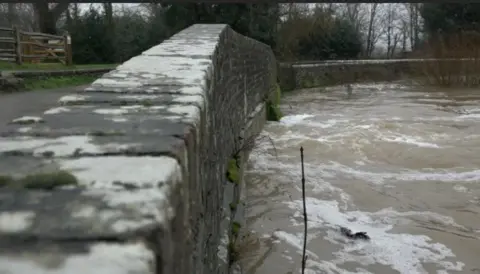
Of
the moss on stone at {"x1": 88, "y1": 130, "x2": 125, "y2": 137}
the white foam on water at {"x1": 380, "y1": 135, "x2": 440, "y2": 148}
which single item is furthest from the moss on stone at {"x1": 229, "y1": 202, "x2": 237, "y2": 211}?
the white foam on water at {"x1": 380, "y1": 135, "x2": 440, "y2": 148}

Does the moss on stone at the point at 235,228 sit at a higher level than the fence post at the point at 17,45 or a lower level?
lower

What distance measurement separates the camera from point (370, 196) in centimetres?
564

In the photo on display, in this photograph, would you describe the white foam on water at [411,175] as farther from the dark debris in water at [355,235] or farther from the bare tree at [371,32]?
the bare tree at [371,32]

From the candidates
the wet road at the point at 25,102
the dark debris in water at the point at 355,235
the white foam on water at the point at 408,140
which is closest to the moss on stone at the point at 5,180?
the dark debris in water at the point at 355,235

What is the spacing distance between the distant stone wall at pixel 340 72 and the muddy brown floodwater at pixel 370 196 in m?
8.22

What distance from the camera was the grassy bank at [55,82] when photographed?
1215 cm

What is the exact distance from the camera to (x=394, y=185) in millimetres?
6109

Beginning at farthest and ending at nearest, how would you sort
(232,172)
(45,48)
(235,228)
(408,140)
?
1. (45,48)
2. (408,140)
3. (232,172)
4. (235,228)

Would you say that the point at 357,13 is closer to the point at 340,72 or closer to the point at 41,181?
the point at 340,72

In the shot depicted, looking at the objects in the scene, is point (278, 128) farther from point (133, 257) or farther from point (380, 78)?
point (380, 78)

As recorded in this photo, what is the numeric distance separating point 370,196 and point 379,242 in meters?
1.44

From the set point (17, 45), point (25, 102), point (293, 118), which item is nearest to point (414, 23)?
point (293, 118)

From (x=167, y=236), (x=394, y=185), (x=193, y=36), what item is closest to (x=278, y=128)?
(x=394, y=185)

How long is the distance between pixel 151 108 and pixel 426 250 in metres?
3.15
